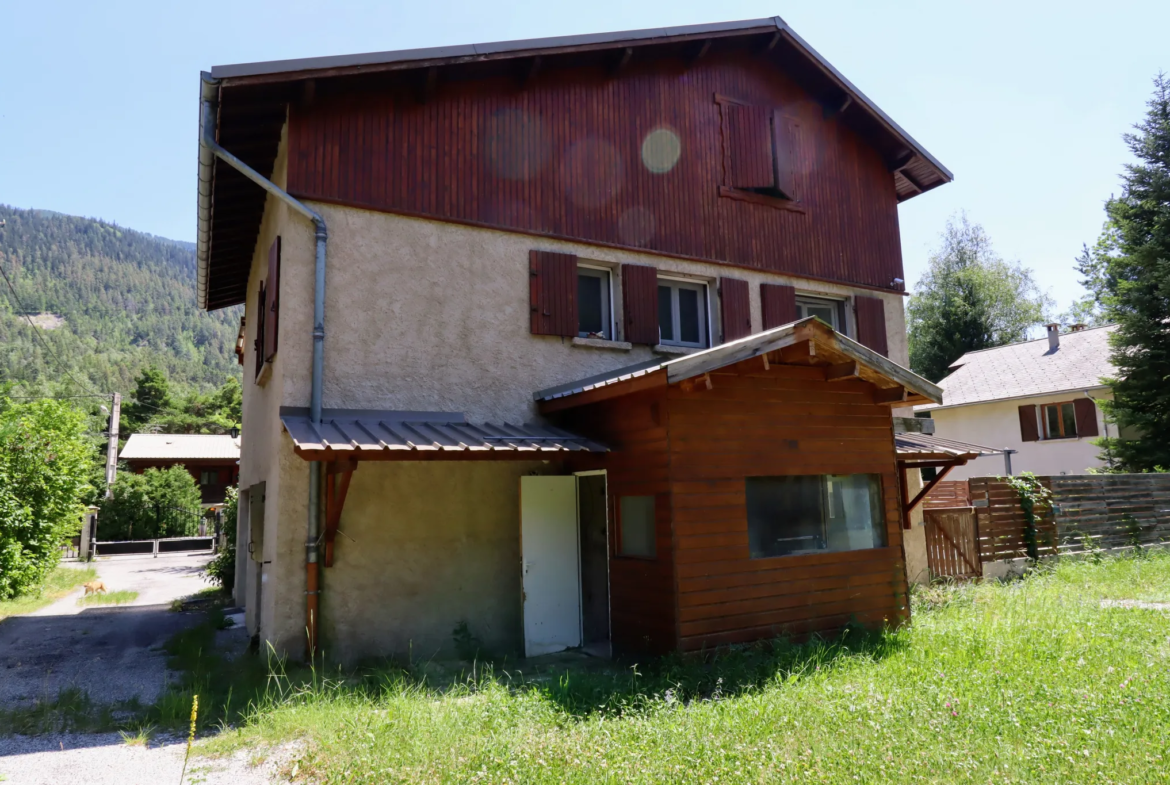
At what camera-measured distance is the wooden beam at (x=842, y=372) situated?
8.19 m

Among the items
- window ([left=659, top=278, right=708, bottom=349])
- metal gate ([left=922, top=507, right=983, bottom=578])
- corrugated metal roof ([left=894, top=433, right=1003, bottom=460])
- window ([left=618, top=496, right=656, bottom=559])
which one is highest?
window ([left=659, top=278, right=708, bottom=349])

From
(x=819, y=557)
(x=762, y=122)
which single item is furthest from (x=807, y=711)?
(x=762, y=122)

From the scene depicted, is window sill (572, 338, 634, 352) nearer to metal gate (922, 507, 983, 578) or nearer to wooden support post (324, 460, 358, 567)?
wooden support post (324, 460, 358, 567)

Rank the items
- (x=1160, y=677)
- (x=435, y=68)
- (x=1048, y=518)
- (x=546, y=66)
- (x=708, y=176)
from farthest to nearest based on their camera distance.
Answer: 1. (x=1048, y=518)
2. (x=708, y=176)
3. (x=546, y=66)
4. (x=435, y=68)
5. (x=1160, y=677)

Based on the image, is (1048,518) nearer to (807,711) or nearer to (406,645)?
(807,711)

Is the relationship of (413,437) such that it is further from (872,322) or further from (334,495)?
(872,322)

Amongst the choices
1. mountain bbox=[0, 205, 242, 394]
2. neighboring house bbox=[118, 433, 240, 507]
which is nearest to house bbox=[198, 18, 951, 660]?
neighboring house bbox=[118, 433, 240, 507]

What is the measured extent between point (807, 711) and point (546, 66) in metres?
8.28

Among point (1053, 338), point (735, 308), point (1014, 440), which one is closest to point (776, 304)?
point (735, 308)

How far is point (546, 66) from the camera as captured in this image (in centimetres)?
995

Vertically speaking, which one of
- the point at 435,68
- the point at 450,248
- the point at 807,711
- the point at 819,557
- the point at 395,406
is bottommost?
the point at 807,711

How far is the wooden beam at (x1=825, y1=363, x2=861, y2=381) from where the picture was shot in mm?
8188

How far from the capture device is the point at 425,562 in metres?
8.19

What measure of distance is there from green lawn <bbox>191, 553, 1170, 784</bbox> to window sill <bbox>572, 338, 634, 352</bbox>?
4.14 meters
